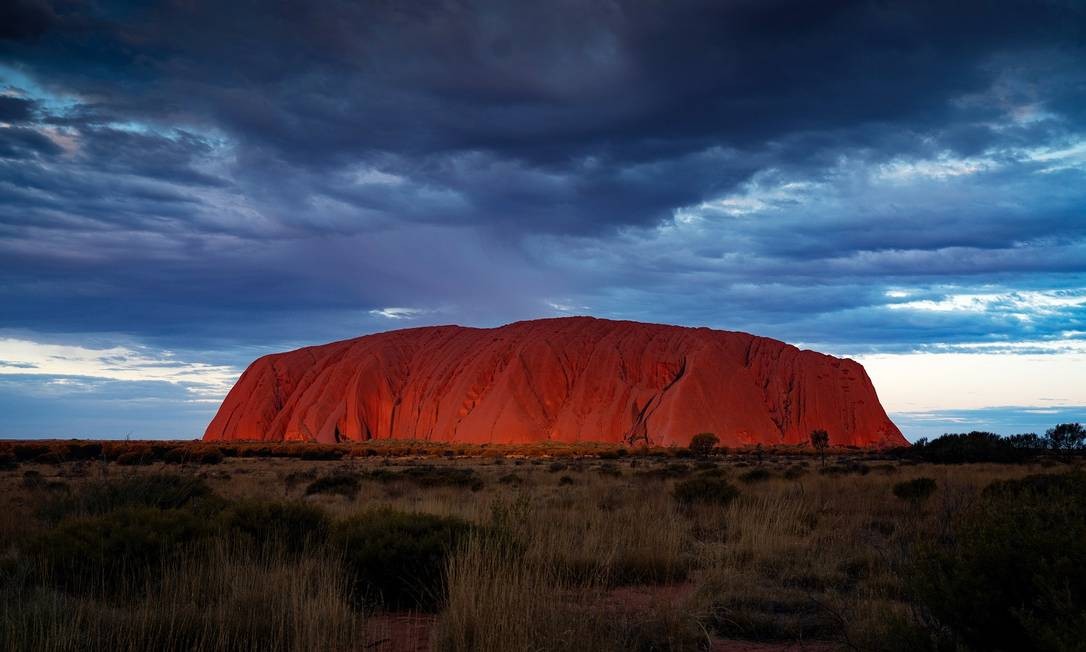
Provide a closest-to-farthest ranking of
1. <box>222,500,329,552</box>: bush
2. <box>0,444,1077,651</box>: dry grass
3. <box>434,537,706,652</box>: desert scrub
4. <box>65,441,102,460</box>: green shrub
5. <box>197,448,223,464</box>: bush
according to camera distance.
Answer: <box>434,537,706,652</box>: desert scrub
<box>0,444,1077,651</box>: dry grass
<box>222,500,329,552</box>: bush
<box>197,448,223,464</box>: bush
<box>65,441,102,460</box>: green shrub

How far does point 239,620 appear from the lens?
5.29 meters

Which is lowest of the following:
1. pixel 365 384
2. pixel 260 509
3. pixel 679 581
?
pixel 679 581

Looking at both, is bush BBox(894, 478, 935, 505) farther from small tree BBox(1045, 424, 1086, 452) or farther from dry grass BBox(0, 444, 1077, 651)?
small tree BBox(1045, 424, 1086, 452)

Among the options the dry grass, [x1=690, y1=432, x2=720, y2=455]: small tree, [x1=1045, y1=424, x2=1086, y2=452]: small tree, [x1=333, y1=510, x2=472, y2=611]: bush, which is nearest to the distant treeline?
[x1=1045, y1=424, x2=1086, y2=452]: small tree

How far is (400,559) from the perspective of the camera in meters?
7.24

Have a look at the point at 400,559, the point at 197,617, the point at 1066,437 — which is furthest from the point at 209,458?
the point at 1066,437

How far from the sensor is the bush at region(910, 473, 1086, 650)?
3.50 m

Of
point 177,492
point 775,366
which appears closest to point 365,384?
point 775,366

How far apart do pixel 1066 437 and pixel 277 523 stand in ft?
166

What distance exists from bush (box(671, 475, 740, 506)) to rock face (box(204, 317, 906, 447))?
4907 cm

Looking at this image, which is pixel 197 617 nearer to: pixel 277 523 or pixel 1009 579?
pixel 277 523

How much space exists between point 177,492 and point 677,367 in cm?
6703

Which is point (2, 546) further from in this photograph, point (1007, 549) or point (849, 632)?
point (1007, 549)

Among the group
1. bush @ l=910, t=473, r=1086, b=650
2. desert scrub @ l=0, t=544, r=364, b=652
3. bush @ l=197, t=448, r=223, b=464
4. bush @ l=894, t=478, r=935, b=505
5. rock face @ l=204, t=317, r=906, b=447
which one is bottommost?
bush @ l=197, t=448, r=223, b=464
